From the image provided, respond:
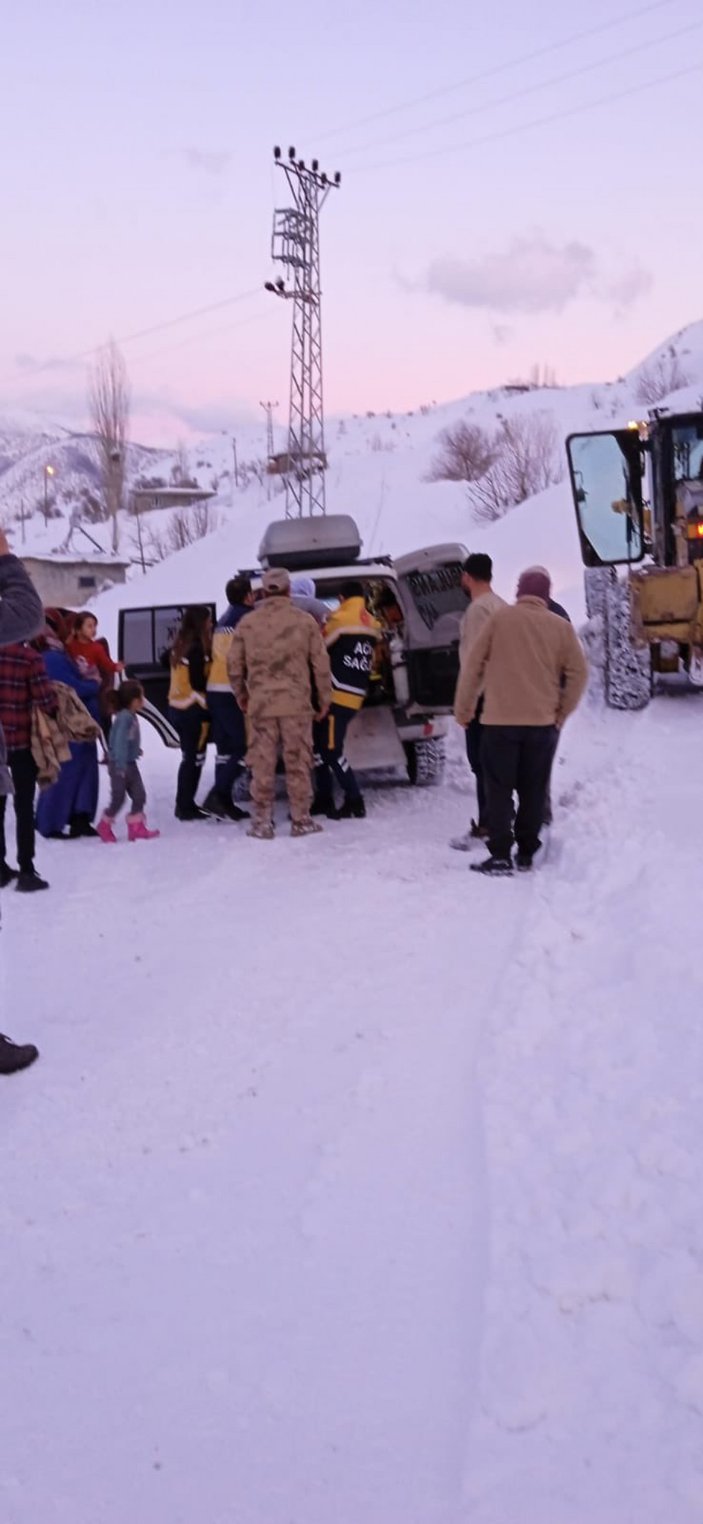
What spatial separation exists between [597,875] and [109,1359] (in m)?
4.04

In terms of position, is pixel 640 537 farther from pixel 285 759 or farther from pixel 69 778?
pixel 69 778

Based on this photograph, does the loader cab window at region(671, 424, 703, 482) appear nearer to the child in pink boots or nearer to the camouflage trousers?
the camouflage trousers

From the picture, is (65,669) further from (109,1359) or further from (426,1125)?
(109,1359)

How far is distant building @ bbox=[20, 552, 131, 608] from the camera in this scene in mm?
48625

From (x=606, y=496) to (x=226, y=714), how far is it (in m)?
5.79

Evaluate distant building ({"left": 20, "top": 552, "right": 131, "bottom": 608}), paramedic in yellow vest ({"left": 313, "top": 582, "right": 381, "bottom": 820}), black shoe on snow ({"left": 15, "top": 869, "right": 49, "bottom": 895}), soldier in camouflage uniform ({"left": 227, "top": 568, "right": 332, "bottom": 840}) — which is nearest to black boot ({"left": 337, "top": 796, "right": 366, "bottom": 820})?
paramedic in yellow vest ({"left": 313, "top": 582, "right": 381, "bottom": 820})

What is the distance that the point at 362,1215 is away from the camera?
3373 millimetres

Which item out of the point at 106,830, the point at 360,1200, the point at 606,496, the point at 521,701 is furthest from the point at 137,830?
the point at 606,496

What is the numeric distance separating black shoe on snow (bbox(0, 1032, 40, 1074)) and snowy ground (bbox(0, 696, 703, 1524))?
0.06 meters

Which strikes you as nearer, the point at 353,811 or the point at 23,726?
the point at 23,726

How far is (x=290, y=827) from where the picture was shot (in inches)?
331

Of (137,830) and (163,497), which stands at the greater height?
(163,497)

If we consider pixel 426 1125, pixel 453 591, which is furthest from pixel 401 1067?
pixel 453 591

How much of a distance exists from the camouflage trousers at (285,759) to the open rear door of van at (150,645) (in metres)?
1.99
